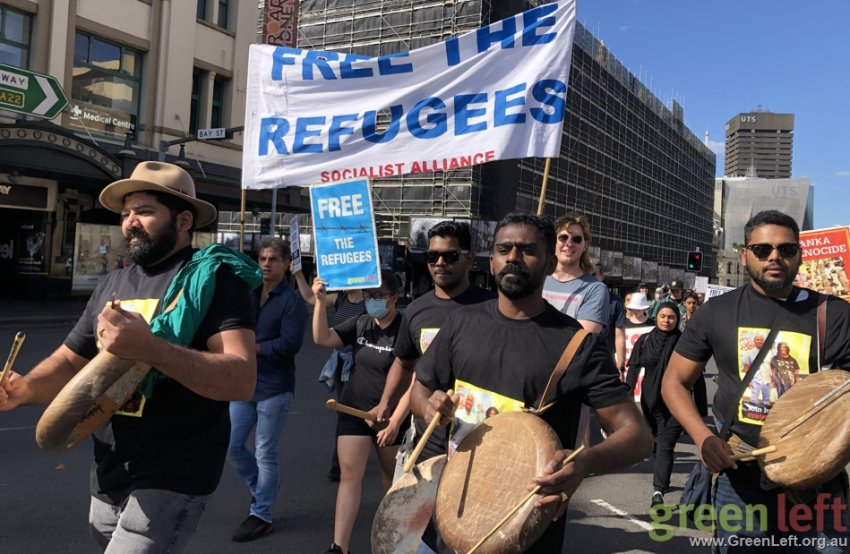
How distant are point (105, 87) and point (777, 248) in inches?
862

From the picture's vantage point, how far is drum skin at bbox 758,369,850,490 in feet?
8.29

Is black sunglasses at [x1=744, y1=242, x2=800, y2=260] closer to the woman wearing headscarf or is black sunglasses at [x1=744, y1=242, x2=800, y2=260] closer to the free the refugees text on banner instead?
the free the refugees text on banner

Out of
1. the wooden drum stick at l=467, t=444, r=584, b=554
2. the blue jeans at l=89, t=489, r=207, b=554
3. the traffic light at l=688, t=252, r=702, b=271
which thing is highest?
the traffic light at l=688, t=252, r=702, b=271

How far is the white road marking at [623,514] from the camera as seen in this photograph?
4964 millimetres

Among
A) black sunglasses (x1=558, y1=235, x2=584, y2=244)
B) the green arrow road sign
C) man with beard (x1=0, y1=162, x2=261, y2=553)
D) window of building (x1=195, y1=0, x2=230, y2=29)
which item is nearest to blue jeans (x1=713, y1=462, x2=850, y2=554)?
man with beard (x1=0, y1=162, x2=261, y2=553)

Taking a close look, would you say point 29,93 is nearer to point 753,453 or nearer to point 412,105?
point 412,105

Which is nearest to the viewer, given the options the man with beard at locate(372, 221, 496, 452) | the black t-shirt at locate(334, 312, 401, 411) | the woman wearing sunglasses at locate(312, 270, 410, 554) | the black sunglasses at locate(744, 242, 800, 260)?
the black sunglasses at locate(744, 242, 800, 260)

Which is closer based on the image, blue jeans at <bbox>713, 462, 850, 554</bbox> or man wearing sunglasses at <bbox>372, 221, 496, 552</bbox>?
blue jeans at <bbox>713, 462, 850, 554</bbox>

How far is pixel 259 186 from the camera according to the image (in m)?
5.27

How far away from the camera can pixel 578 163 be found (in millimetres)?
42594

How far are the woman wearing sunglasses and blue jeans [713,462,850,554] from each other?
1630 mm

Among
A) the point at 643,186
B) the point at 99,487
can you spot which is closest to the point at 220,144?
the point at 99,487

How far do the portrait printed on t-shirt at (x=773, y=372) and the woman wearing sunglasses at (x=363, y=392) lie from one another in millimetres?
1687

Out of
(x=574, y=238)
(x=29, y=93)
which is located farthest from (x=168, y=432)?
(x=29, y=93)
